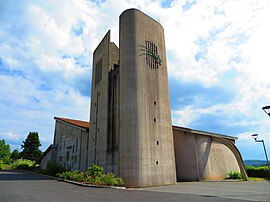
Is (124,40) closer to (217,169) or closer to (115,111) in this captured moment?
(115,111)

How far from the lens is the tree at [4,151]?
2601 inches

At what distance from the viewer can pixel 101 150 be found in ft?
71.6

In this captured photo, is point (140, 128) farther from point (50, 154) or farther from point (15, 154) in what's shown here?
point (15, 154)

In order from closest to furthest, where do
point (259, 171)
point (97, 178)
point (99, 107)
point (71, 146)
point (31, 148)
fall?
point (97, 178) → point (99, 107) → point (259, 171) → point (71, 146) → point (31, 148)

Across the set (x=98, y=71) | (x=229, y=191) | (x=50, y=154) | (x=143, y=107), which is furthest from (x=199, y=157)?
(x=50, y=154)

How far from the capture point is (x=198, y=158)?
2362 cm

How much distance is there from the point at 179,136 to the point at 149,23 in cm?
1378

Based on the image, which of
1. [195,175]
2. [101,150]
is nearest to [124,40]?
[101,150]

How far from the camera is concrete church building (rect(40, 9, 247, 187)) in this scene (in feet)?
58.2

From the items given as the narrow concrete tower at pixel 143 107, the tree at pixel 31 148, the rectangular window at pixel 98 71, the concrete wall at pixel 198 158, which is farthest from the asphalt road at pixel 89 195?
the tree at pixel 31 148

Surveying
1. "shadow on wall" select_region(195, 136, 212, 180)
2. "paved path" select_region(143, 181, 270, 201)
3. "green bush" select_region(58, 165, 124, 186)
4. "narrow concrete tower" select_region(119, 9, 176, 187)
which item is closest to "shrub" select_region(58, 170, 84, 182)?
"green bush" select_region(58, 165, 124, 186)

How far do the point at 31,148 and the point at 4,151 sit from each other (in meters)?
19.4

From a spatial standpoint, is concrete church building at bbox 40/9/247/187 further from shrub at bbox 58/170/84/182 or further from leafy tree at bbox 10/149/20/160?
leafy tree at bbox 10/149/20/160

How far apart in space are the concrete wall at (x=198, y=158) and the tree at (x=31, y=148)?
4589 cm
